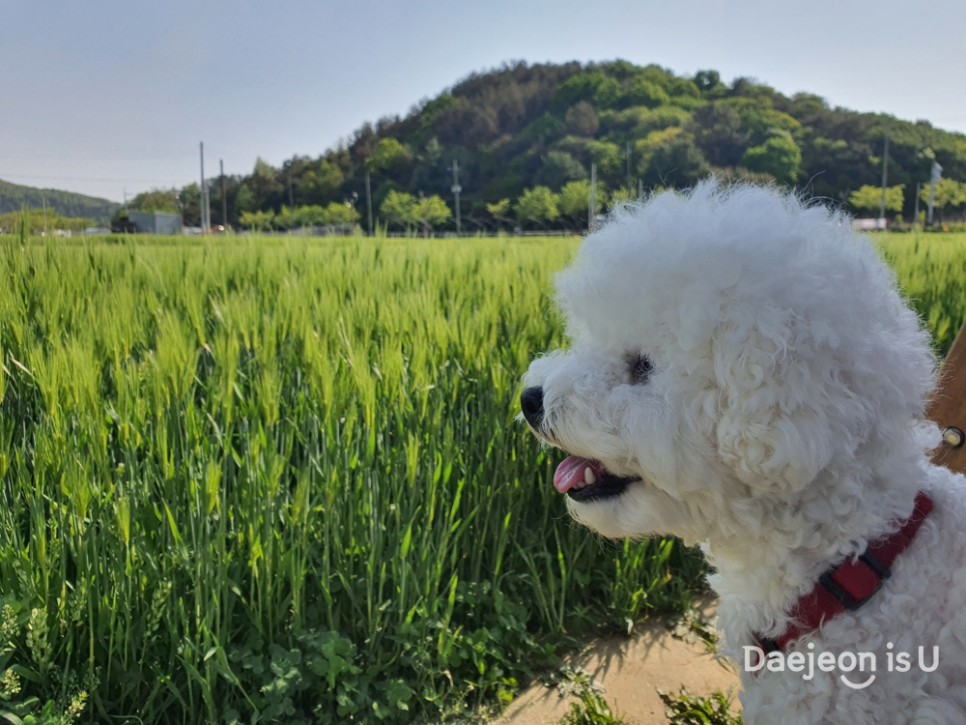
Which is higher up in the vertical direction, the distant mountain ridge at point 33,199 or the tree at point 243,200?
the tree at point 243,200

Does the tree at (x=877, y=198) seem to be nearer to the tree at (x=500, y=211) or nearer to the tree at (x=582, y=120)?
the tree at (x=500, y=211)

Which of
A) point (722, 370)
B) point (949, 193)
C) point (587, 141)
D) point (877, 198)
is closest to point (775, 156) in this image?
point (877, 198)

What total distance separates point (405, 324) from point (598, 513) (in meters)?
1.61

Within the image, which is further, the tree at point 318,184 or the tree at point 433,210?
the tree at point 318,184

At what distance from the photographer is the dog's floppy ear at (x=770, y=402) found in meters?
1.11

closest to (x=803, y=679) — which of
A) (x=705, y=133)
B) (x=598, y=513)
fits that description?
(x=598, y=513)

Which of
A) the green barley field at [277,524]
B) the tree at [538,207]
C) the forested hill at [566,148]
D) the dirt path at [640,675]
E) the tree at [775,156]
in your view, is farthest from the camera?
the tree at [538,207]

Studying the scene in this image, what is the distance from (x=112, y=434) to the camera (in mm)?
2160

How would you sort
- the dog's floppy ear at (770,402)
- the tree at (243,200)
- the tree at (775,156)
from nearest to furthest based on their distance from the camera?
1. the dog's floppy ear at (770,402)
2. the tree at (775,156)
3. the tree at (243,200)

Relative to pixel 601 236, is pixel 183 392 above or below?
below

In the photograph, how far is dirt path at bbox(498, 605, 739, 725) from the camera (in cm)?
204

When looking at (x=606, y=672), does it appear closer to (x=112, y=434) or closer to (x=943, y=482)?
(x=943, y=482)

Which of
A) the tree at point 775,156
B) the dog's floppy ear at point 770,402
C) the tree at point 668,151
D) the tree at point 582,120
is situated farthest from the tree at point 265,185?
the dog's floppy ear at point 770,402

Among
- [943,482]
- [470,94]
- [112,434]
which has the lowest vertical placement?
[112,434]
